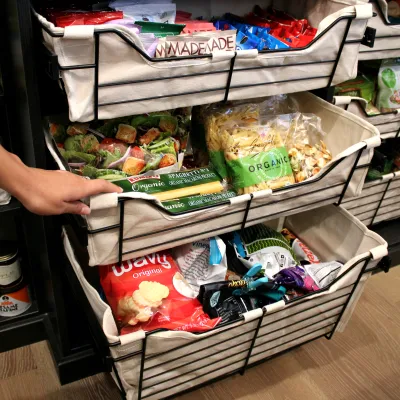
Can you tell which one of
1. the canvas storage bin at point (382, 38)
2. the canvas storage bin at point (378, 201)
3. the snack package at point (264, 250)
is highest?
the canvas storage bin at point (382, 38)

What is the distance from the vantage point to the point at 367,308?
5.23 feet

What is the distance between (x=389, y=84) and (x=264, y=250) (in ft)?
2.04

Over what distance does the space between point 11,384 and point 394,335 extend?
1.20 m

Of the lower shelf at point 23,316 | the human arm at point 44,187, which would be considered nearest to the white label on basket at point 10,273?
the lower shelf at point 23,316

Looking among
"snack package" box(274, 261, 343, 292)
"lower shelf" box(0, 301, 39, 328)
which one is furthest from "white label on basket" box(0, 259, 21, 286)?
"snack package" box(274, 261, 343, 292)

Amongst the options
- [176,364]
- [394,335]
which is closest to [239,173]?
[176,364]

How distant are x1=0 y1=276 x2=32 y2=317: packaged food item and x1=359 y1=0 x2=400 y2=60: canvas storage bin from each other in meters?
1.13

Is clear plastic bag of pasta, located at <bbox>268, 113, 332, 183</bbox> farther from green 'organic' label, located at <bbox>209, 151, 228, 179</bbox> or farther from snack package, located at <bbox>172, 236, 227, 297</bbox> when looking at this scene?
snack package, located at <bbox>172, 236, 227, 297</bbox>

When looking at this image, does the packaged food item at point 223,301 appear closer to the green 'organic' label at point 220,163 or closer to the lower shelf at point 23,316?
the green 'organic' label at point 220,163

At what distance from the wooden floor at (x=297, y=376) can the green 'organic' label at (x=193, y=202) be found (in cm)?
64

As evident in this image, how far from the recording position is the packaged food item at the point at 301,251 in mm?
1258

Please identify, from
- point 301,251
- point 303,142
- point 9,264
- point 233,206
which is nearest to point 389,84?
point 303,142

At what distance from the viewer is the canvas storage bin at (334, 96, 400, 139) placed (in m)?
1.19

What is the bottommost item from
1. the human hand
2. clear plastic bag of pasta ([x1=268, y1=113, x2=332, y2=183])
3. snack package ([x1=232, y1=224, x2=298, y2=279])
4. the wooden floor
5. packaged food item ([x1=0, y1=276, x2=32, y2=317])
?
the wooden floor
